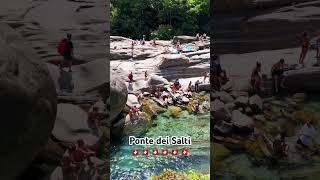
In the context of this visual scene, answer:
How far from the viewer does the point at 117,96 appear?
6.57 metres

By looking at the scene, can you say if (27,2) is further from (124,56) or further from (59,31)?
(124,56)

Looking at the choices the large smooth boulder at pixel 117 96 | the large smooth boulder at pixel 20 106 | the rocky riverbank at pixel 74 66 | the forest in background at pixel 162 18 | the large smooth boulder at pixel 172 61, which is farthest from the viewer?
the large smooth boulder at pixel 172 61

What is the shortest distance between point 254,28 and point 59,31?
225 cm

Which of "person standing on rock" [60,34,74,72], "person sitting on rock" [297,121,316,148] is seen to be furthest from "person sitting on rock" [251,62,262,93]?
"person standing on rock" [60,34,74,72]

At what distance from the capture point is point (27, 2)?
6.07 m

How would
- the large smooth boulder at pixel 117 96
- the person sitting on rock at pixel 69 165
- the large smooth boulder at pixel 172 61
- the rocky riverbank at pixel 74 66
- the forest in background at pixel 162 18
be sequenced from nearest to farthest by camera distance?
the rocky riverbank at pixel 74 66
the person sitting on rock at pixel 69 165
the large smooth boulder at pixel 117 96
the forest in background at pixel 162 18
the large smooth boulder at pixel 172 61

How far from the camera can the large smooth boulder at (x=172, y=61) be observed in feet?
22.5

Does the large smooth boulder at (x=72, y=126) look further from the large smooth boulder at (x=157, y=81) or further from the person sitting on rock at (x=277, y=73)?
the person sitting on rock at (x=277, y=73)

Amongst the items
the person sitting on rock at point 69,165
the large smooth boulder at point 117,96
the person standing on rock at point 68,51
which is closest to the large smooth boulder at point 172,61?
the large smooth boulder at point 117,96

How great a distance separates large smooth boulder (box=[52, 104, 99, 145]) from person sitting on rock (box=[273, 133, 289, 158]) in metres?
2.08

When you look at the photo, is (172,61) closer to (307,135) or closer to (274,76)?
(274,76)

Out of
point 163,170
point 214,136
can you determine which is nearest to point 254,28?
point 214,136

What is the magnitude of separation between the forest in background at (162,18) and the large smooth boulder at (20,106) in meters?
1.32

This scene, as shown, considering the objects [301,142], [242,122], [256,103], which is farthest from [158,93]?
[301,142]
